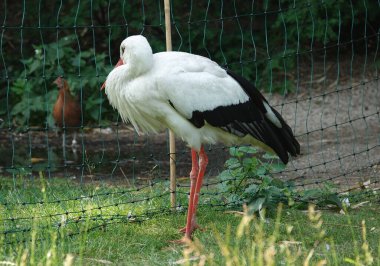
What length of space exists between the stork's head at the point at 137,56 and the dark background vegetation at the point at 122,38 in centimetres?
515

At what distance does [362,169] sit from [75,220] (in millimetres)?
2944

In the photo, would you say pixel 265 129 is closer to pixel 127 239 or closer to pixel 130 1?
pixel 127 239

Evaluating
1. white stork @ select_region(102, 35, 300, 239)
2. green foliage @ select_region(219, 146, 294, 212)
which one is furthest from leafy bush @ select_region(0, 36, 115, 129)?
white stork @ select_region(102, 35, 300, 239)

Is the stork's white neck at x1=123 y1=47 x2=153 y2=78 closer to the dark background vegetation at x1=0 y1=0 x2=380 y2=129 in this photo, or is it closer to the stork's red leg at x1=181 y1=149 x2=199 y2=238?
the stork's red leg at x1=181 y1=149 x2=199 y2=238

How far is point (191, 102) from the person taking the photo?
5.72m

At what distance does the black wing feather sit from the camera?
5.89m

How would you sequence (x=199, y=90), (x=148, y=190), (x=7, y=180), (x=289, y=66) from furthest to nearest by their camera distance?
(x=289, y=66) < (x=7, y=180) < (x=148, y=190) < (x=199, y=90)

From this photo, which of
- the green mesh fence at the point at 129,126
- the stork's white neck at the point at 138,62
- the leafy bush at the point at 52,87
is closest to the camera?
the stork's white neck at the point at 138,62

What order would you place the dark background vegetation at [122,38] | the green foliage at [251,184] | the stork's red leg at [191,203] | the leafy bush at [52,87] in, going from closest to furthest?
the stork's red leg at [191,203]
the green foliage at [251,184]
the leafy bush at [52,87]
the dark background vegetation at [122,38]

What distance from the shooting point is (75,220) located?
6.07 metres

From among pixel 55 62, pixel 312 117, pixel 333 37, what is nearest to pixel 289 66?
pixel 333 37

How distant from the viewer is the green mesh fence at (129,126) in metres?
6.74

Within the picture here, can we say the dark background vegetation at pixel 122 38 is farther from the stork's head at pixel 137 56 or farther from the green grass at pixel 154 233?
the stork's head at pixel 137 56

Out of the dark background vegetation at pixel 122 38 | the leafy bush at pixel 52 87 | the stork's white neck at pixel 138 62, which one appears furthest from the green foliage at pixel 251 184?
the leafy bush at pixel 52 87
